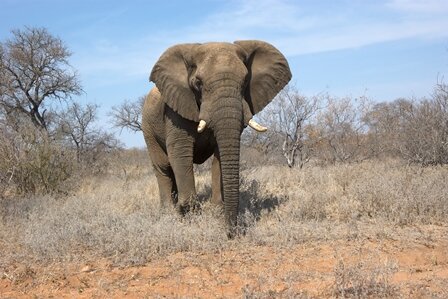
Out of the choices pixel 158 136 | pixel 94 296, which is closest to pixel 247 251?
pixel 94 296

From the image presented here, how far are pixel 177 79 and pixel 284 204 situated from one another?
2.88 m

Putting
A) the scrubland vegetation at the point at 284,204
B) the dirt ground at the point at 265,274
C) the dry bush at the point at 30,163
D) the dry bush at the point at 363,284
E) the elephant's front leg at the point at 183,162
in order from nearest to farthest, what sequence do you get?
the dry bush at the point at 363,284, the dirt ground at the point at 265,274, the scrubland vegetation at the point at 284,204, the elephant's front leg at the point at 183,162, the dry bush at the point at 30,163

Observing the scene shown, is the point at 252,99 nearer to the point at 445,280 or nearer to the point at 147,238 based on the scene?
the point at 147,238

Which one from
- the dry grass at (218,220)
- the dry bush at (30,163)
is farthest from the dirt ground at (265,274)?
the dry bush at (30,163)

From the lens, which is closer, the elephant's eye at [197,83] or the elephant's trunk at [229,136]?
the elephant's trunk at [229,136]

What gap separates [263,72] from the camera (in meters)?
7.29

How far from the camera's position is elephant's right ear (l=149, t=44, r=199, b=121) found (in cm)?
699

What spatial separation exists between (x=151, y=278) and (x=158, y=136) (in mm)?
3805

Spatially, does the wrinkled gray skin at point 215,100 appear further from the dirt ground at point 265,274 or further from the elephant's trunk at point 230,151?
the dirt ground at point 265,274

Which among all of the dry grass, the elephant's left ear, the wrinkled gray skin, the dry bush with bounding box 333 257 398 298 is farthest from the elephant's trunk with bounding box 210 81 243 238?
the dry bush with bounding box 333 257 398 298

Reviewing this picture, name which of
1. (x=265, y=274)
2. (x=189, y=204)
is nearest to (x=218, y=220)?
(x=189, y=204)

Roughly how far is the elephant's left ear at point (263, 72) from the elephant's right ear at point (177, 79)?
0.79 metres

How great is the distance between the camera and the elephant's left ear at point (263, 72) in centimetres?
718

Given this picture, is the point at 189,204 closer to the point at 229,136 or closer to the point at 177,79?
the point at 229,136
